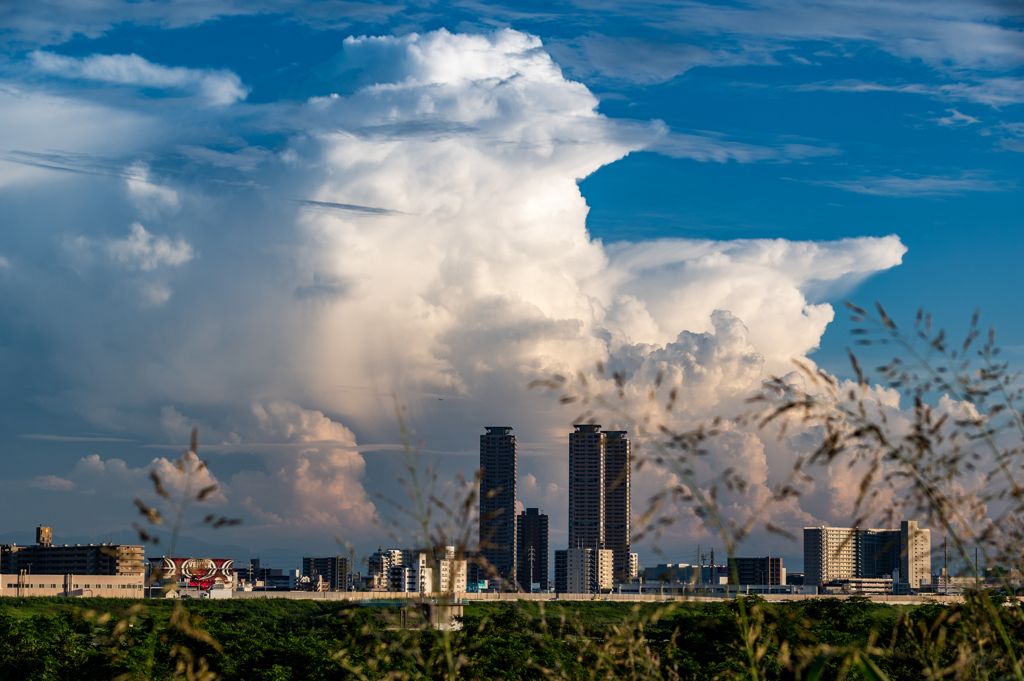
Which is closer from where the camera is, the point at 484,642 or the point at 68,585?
the point at 484,642

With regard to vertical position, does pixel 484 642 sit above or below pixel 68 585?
above

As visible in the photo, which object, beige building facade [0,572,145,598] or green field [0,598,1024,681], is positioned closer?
green field [0,598,1024,681]

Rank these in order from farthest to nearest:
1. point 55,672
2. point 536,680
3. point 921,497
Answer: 1. point 55,672
2. point 536,680
3. point 921,497

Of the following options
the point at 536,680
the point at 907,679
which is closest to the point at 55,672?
the point at 536,680

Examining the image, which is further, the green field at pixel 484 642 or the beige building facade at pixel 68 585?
the beige building facade at pixel 68 585

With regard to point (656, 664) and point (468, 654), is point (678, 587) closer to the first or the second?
point (656, 664)

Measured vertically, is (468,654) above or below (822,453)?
below

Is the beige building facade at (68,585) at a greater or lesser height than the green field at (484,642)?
lesser

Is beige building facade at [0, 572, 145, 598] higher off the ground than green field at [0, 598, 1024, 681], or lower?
lower
